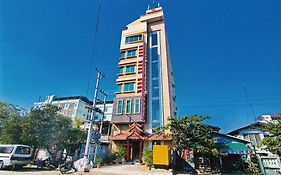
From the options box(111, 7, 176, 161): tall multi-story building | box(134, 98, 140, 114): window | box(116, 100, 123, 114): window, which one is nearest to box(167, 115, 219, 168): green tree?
box(111, 7, 176, 161): tall multi-story building

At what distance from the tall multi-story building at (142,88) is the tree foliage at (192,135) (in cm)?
489

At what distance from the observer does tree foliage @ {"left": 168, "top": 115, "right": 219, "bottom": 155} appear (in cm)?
1603

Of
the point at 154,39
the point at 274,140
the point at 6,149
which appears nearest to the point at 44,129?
the point at 6,149

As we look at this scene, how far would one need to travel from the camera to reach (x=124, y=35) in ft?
105

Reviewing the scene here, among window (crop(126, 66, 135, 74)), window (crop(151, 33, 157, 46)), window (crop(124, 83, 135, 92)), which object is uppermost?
window (crop(151, 33, 157, 46))

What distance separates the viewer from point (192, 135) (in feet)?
54.6

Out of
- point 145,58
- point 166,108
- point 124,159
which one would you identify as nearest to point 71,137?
point 124,159

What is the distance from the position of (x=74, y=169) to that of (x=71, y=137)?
9.38 metres

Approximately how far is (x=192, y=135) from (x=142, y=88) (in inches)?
447

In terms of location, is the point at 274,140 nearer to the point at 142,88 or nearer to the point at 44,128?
the point at 142,88

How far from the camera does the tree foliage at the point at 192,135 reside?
16.0 m

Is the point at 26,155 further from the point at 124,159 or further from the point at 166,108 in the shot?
the point at 166,108

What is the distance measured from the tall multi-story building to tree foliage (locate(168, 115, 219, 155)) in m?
4.89

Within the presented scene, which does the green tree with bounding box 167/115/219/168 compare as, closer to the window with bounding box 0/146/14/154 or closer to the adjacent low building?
the window with bounding box 0/146/14/154
